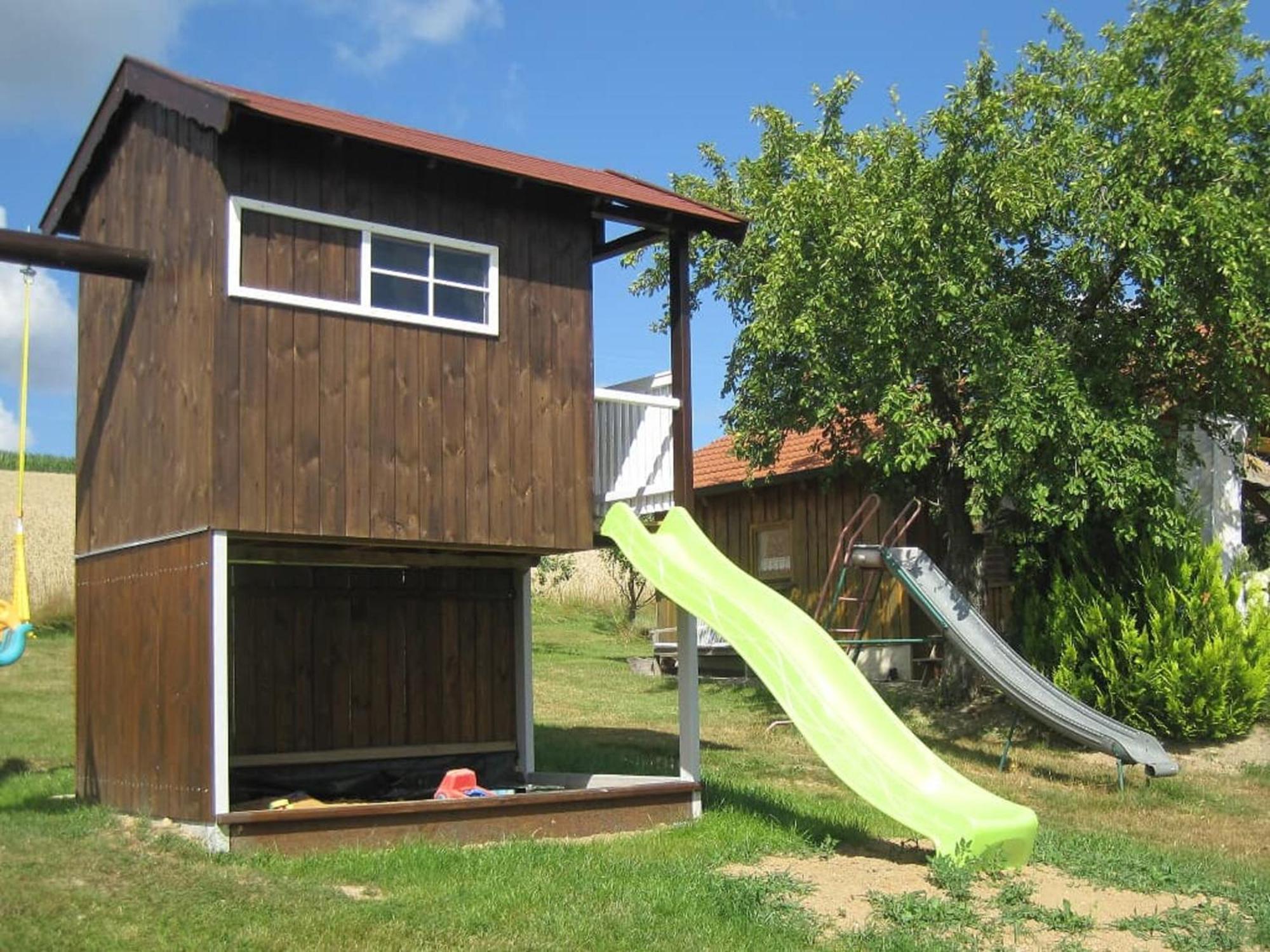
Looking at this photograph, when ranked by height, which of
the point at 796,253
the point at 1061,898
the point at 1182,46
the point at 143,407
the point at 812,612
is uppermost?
the point at 1182,46

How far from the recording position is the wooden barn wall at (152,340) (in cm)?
973

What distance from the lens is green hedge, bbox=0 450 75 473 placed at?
1483 inches

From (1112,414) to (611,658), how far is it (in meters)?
Result: 12.4

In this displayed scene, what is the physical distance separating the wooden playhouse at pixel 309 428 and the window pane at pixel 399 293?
2 cm

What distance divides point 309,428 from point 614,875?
3.70 m

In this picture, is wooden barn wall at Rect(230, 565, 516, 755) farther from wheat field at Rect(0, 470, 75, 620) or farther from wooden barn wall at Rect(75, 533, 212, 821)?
wheat field at Rect(0, 470, 75, 620)

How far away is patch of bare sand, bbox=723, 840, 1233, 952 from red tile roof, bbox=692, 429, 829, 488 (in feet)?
33.1

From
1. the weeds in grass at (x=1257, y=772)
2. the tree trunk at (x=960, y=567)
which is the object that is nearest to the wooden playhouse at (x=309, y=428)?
the tree trunk at (x=960, y=567)

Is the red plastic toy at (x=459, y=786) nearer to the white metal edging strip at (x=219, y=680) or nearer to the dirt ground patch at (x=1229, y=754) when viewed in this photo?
the white metal edging strip at (x=219, y=680)

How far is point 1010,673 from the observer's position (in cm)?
1426

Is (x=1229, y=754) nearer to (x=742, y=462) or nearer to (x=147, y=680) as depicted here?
(x=742, y=462)

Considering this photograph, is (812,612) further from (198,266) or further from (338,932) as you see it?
(338,932)

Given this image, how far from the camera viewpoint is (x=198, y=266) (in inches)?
389

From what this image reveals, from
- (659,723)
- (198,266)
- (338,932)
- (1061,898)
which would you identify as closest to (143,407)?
(198,266)
